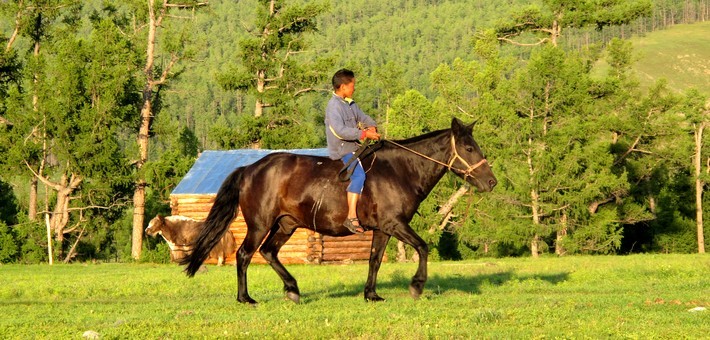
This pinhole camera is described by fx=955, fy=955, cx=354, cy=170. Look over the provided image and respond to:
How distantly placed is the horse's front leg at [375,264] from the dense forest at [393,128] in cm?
2568

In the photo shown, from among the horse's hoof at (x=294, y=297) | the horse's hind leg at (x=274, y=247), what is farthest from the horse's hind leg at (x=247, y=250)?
the horse's hoof at (x=294, y=297)

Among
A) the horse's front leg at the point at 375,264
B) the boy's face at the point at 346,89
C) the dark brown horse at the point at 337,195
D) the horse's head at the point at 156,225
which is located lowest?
the horse's head at the point at 156,225

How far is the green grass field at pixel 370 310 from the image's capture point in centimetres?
1077

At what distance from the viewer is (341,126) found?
1477 cm

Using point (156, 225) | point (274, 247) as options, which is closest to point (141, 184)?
point (156, 225)

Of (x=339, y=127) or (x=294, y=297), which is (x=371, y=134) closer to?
(x=339, y=127)

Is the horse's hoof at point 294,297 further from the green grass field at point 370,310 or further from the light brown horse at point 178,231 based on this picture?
the light brown horse at point 178,231

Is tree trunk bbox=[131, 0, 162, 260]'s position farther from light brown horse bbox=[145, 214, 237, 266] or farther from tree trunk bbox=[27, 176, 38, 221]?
light brown horse bbox=[145, 214, 237, 266]

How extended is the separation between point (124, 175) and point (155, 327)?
3563 centimetres

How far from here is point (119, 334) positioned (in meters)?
10.7

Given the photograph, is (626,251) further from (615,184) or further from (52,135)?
(52,135)

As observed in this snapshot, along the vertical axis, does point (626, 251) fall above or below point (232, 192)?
below

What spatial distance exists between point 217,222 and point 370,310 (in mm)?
3591

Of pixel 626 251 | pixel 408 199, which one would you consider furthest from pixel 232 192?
pixel 626 251
